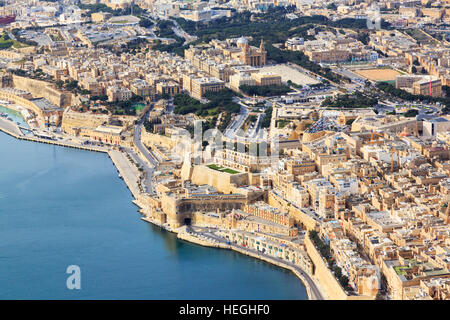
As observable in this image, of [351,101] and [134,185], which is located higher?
[351,101]

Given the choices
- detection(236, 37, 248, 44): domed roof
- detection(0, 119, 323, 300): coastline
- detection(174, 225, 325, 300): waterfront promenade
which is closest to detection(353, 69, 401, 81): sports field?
detection(236, 37, 248, 44): domed roof

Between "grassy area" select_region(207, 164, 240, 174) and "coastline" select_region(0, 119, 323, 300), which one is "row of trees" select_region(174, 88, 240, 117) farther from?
"grassy area" select_region(207, 164, 240, 174)

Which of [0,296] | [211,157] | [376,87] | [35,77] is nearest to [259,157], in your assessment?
[211,157]

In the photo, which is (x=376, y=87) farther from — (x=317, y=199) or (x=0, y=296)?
(x=0, y=296)

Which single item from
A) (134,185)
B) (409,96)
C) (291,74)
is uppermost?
(409,96)

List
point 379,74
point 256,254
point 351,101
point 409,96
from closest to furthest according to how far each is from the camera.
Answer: point 256,254, point 351,101, point 409,96, point 379,74

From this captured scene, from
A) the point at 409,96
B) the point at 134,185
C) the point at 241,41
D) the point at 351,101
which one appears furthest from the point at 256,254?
the point at 241,41

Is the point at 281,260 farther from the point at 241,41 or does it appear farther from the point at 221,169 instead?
the point at 241,41

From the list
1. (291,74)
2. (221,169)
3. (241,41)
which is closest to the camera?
(221,169)
